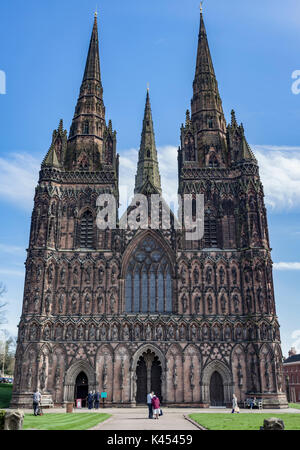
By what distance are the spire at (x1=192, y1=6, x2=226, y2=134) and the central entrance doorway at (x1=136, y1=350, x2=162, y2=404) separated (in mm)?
27410

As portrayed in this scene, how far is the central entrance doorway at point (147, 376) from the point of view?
3941cm

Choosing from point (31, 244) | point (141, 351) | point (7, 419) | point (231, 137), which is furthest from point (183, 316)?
point (7, 419)

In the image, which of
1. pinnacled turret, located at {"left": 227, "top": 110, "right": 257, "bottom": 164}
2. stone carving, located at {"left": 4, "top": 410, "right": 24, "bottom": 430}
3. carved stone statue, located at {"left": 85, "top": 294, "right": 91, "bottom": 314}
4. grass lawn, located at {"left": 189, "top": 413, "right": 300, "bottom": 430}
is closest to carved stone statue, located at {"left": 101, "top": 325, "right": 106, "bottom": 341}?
carved stone statue, located at {"left": 85, "top": 294, "right": 91, "bottom": 314}

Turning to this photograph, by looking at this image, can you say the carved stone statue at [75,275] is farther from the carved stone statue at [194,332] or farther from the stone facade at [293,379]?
the stone facade at [293,379]

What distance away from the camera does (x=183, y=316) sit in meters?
40.7

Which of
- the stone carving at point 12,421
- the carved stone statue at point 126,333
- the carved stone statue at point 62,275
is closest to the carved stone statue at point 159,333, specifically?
the carved stone statue at point 126,333

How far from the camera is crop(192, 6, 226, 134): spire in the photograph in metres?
51.4

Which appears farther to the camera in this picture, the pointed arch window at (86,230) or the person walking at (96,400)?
→ the pointed arch window at (86,230)

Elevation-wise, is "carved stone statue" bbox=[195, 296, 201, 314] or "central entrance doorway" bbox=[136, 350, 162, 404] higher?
"carved stone statue" bbox=[195, 296, 201, 314]

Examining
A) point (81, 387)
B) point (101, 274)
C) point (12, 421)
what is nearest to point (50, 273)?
point (101, 274)

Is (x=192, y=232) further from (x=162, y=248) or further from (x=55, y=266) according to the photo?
(x=55, y=266)

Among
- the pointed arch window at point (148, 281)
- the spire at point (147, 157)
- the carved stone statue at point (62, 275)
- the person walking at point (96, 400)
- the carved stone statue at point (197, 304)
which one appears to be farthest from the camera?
the spire at point (147, 157)

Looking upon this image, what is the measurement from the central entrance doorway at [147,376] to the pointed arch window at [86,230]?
41.6 feet

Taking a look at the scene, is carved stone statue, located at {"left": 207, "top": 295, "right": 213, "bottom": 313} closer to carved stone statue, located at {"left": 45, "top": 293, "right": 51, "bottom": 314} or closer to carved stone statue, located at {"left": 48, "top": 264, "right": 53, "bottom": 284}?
carved stone statue, located at {"left": 45, "top": 293, "right": 51, "bottom": 314}
